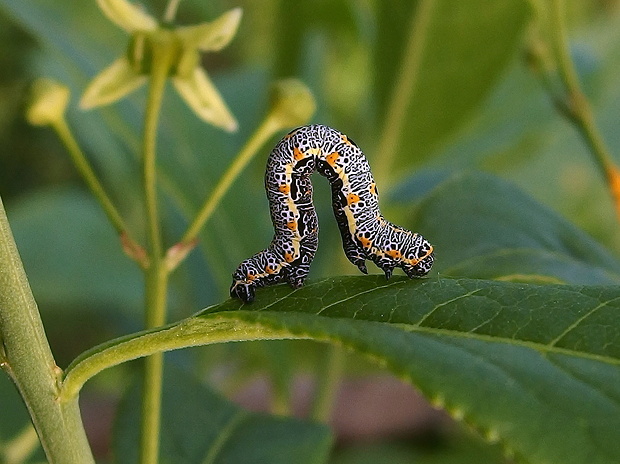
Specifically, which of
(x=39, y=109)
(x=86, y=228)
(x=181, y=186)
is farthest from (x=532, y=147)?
(x=39, y=109)

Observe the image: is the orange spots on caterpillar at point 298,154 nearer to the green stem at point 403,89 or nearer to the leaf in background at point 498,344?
the leaf in background at point 498,344

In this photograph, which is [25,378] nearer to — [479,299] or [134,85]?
[479,299]

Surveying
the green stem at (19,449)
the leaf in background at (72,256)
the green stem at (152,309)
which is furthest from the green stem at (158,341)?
the leaf in background at (72,256)

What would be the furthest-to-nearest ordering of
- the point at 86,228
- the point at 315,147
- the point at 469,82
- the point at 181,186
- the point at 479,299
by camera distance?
the point at 86,228 < the point at 469,82 < the point at 181,186 < the point at 315,147 < the point at 479,299

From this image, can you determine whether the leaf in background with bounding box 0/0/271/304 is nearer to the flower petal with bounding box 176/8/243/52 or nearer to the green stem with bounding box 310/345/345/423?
the green stem with bounding box 310/345/345/423

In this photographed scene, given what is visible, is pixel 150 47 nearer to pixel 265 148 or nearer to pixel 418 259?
pixel 418 259
